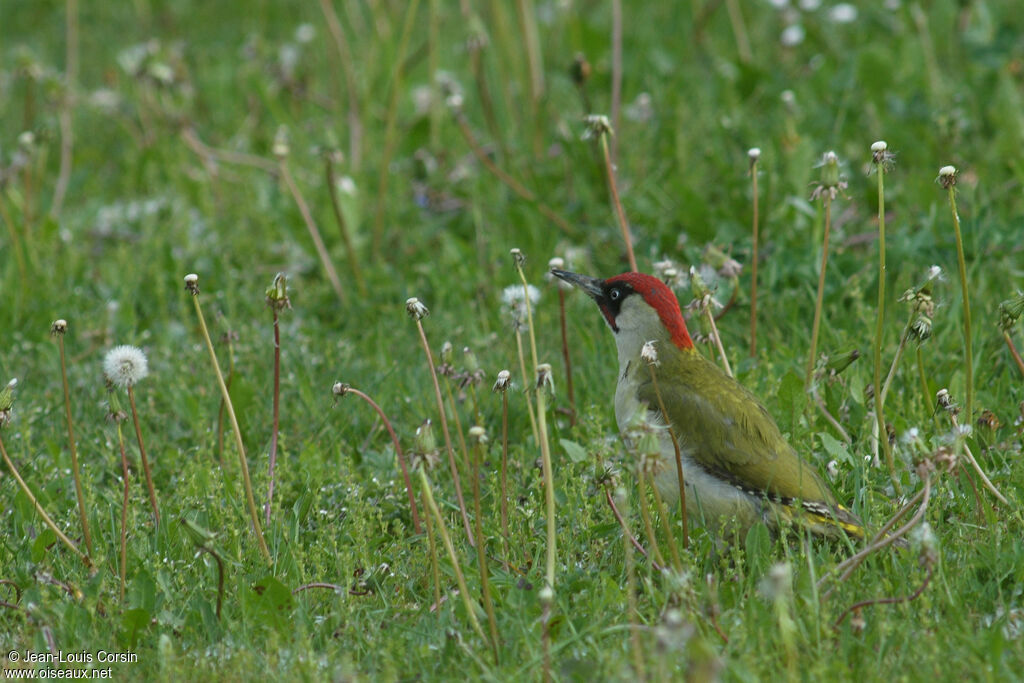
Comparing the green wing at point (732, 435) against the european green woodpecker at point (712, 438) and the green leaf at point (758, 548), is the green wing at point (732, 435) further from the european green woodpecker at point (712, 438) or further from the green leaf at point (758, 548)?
the green leaf at point (758, 548)

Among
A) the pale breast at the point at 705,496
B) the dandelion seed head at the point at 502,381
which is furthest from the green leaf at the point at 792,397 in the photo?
the dandelion seed head at the point at 502,381

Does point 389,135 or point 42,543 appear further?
point 389,135

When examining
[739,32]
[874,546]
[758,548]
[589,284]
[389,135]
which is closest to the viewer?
[874,546]

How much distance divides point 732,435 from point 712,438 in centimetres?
6

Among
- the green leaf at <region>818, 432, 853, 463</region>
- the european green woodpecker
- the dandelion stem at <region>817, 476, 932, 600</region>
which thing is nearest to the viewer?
the dandelion stem at <region>817, 476, 932, 600</region>

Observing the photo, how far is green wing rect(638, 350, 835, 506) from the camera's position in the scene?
3799 mm

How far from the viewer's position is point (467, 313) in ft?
18.0

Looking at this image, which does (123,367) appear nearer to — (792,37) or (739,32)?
(739,32)

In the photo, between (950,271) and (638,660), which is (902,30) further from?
(638,660)

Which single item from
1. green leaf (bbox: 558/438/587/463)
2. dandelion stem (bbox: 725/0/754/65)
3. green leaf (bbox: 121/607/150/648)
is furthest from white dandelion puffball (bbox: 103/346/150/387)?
dandelion stem (bbox: 725/0/754/65)

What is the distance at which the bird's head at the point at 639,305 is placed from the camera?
14.2 ft

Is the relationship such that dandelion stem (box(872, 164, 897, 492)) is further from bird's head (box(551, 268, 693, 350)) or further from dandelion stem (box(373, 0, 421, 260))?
dandelion stem (box(373, 0, 421, 260))

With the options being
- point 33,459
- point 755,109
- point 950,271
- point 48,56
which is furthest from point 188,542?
point 48,56

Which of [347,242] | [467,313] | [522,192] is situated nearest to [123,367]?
[467,313]
